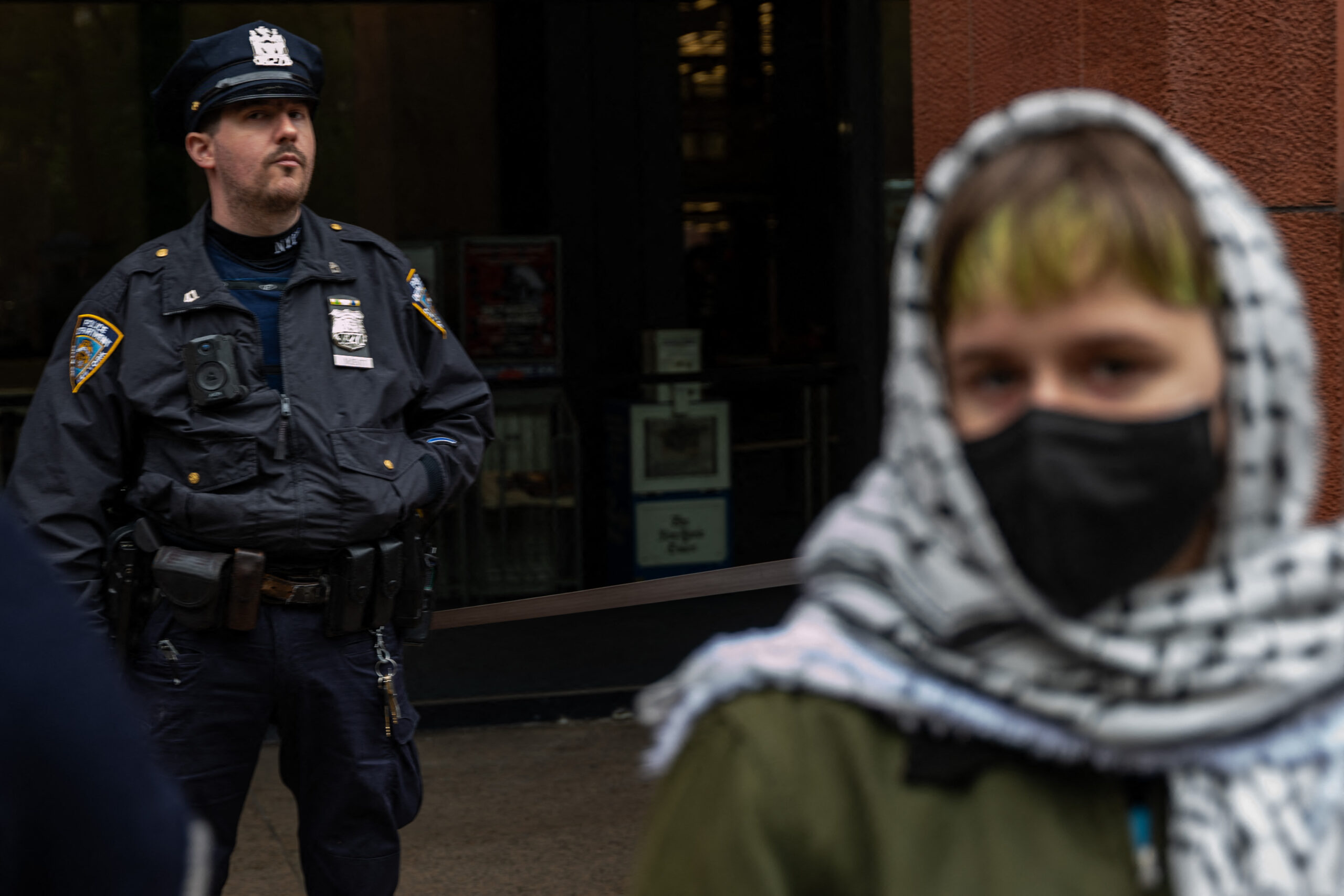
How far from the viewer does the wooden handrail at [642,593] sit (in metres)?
6.99

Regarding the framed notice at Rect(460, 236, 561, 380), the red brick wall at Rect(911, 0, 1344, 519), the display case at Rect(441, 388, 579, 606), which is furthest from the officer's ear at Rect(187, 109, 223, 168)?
the display case at Rect(441, 388, 579, 606)

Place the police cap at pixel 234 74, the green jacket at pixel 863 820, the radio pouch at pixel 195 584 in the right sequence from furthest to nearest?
the police cap at pixel 234 74, the radio pouch at pixel 195 584, the green jacket at pixel 863 820

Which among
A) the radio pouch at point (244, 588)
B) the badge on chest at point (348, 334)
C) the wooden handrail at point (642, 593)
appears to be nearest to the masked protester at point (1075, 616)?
the radio pouch at point (244, 588)

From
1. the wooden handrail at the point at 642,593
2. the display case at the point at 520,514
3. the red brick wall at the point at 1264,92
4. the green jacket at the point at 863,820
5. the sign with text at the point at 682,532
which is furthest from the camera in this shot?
the sign with text at the point at 682,532

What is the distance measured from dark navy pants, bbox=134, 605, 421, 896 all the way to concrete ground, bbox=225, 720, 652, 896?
1.32m

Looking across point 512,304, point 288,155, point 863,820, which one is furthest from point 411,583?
point 512,304

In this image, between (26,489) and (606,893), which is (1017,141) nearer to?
(26,489)

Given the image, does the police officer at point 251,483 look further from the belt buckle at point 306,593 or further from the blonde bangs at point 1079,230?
the blonde bangs at point 1079,230

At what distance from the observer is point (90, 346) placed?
10.8 feet

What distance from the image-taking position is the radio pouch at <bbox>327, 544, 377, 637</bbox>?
3.31m

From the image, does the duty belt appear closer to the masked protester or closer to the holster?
the holster

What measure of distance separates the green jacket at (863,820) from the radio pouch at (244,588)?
211 cm

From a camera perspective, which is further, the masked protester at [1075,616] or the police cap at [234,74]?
the police cap at [234,74]

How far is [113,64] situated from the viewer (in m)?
7.52
